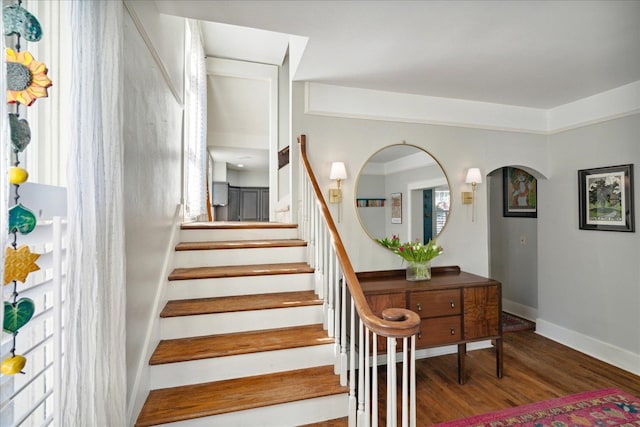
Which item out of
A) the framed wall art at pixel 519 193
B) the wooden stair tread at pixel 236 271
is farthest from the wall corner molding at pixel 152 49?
the framed wall art at pixel 519 193

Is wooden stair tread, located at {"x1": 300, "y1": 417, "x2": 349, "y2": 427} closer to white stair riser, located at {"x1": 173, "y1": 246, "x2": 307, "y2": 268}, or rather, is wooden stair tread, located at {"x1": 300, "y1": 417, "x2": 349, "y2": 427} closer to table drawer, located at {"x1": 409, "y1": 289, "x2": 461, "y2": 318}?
table drawer, located at {"x1": 409, "y1": 289, "x2": 461, "y2": 318}

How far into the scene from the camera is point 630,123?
2.73 meters

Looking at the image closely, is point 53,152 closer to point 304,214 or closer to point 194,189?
point 304,214

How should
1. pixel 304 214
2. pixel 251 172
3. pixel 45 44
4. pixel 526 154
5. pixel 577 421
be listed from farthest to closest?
pixel 251 172, pixel 526 154, pixel 304 214, pixel 577 421, pixel 45 44

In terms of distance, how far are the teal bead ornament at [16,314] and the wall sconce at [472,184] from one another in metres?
3.33

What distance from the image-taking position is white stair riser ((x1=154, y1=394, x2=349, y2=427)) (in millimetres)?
1513

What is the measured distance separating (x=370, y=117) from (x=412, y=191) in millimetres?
865

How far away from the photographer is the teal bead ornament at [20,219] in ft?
2.35

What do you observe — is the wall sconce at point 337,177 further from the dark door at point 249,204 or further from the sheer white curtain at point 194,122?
the dark door at point 249,204

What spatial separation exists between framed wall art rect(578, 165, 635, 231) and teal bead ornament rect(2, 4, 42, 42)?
13.4 feet

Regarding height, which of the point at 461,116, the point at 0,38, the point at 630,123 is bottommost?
the point at 0,38

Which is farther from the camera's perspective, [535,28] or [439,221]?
[439,221]

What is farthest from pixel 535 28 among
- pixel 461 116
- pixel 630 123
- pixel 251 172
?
pixel 251 172

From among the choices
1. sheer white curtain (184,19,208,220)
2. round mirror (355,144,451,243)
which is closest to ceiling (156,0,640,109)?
round mirror (355,144,451,243)
